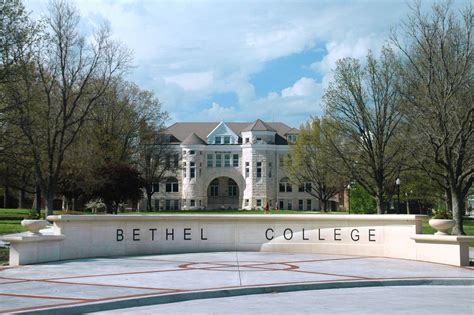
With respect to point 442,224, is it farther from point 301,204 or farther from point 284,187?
point 301,204

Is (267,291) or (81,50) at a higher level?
(81,50)

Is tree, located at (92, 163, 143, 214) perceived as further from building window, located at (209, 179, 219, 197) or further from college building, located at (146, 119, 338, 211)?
building window, located at (209, 179, 219, 197)

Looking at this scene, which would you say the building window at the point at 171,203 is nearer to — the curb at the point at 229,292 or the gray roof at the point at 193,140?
the gray roof at the point at 193,140

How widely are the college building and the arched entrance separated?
6.2 inches

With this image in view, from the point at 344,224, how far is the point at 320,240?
0.97 metres

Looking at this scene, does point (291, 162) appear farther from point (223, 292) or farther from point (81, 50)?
point (223, 292)

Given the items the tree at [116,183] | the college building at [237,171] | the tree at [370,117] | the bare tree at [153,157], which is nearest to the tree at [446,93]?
the tree at [370,117]

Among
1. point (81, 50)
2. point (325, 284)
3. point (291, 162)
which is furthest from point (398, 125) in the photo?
point (291, 162)

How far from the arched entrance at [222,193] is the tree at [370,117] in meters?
56.2

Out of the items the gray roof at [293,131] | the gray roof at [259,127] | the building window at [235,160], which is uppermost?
the gray roof at [259,127]

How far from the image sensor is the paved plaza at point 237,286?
1048 centimetres

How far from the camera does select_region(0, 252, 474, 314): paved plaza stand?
10.5 meters

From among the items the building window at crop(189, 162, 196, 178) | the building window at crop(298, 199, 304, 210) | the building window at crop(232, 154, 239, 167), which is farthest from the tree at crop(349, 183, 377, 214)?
the building window at crop(189, 162, 196, 178)

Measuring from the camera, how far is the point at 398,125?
39.5 meters
